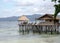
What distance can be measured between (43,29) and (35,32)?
8.92ft

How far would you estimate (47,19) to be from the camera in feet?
136

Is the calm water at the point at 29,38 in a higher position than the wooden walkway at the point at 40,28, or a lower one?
lower

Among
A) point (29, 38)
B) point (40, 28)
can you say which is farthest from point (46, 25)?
point (29, 38)

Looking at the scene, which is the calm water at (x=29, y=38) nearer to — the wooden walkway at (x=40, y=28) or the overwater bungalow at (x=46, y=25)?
the overwater bungalow at (x=46, y=25)

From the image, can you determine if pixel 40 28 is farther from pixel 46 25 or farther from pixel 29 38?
pixel 29 38

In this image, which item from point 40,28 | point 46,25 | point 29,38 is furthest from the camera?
point 40,28

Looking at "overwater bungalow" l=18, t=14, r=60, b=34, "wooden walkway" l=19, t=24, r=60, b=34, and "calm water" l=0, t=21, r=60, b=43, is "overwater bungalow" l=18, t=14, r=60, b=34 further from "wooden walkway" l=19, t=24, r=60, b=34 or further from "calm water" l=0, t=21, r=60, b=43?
"calm water" l=0, t=21, r=60, b=43

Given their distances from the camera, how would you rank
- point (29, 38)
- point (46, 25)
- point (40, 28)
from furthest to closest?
1. point (40, 28)
2. point (46, 25)
3. point (29, 38)

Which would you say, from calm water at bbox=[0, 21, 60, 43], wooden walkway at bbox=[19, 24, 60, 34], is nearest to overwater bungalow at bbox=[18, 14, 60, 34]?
wooden walkway at bbox=[19, 24, 60, 34]

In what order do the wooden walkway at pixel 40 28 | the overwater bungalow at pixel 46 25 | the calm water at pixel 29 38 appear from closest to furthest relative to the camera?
the calm water at pixel 29 38 < the overwater bungalow at pixel 46 25 < the wooden walkway at pixel 40 28

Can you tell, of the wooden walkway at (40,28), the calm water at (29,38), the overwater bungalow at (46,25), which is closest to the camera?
the calm water at (29,38)

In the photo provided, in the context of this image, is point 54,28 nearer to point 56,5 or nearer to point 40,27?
point 40,27

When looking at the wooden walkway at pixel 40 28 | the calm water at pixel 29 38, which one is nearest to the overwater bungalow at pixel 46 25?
the wooden walkway at pixel 40 28

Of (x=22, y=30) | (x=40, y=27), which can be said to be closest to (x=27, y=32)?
(x=22, y=30)
